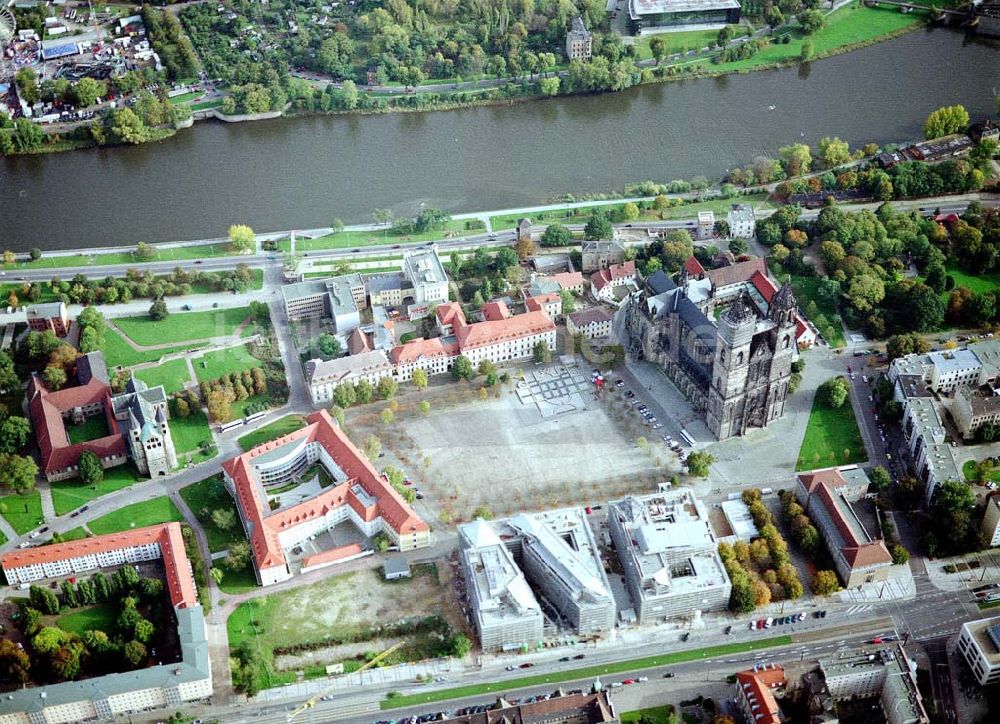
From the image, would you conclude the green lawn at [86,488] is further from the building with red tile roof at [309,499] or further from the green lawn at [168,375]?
the green lawn at [168,375]

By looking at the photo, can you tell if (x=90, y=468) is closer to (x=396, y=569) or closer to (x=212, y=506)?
(x=212, y=506)

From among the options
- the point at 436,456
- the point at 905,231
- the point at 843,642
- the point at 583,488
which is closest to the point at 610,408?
the point at 583,488

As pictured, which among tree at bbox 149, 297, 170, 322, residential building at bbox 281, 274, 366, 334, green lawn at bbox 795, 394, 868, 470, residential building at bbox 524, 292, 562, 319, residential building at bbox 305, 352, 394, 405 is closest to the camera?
green lawn at bbox 795, 394, 868, 470

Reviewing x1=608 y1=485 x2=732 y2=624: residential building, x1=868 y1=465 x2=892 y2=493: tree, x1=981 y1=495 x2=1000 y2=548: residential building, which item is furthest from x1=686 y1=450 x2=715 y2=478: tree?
x1=981 y1=495 x2=1000 y2=548: residential building

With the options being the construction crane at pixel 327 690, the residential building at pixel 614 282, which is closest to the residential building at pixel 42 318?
the construction crane at pixel 327 690

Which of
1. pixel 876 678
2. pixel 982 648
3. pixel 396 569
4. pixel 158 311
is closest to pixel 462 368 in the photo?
pixel 396 569

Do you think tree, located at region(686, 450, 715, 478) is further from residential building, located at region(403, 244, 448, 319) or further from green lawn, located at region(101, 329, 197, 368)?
green lawn, located at region(101, 329, 197, 368)
